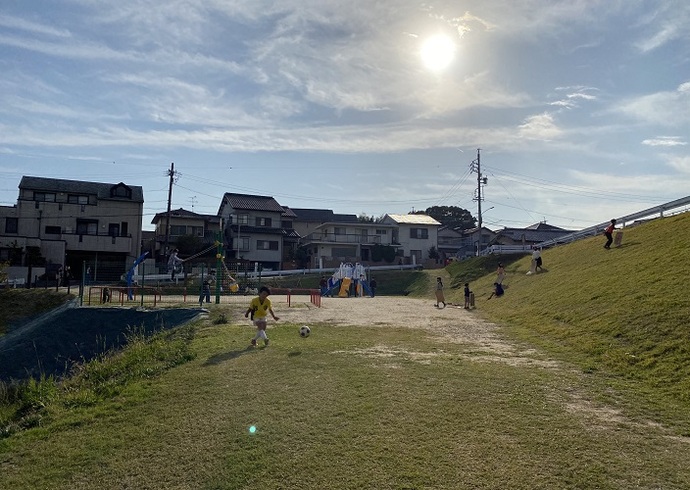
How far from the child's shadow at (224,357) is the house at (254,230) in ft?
136

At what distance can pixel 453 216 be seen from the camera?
282ft

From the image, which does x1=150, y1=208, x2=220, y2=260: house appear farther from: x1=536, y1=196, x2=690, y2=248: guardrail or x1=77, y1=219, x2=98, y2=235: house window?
x1=536, y1=196, x2=690, y2=248: guardrail

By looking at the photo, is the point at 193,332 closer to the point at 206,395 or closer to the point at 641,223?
the point at 206,395

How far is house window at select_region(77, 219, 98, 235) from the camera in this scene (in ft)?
151

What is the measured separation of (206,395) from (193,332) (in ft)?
23.2

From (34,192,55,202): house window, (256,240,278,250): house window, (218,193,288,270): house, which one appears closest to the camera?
(34,192,55,202): house window

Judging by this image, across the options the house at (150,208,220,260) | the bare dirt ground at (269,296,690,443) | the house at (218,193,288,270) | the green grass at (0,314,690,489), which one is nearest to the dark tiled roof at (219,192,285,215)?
the house at (218,193,288,270)

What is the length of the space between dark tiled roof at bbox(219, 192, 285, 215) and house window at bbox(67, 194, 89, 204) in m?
14.1

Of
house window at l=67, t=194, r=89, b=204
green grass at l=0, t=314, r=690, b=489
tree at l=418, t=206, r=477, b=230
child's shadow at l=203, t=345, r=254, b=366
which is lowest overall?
green grass at l=0, t=314, r=690, b=489

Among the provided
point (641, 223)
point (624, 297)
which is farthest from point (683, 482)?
point (641, 223)

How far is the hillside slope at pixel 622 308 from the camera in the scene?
362 inches

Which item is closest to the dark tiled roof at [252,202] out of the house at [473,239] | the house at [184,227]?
the house at [184,227]

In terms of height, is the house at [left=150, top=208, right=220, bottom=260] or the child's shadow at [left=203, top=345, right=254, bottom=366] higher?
the house at [left=150, top=208, right=220, bottom=260]

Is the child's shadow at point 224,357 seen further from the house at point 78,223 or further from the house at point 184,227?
the house at point 184,227
